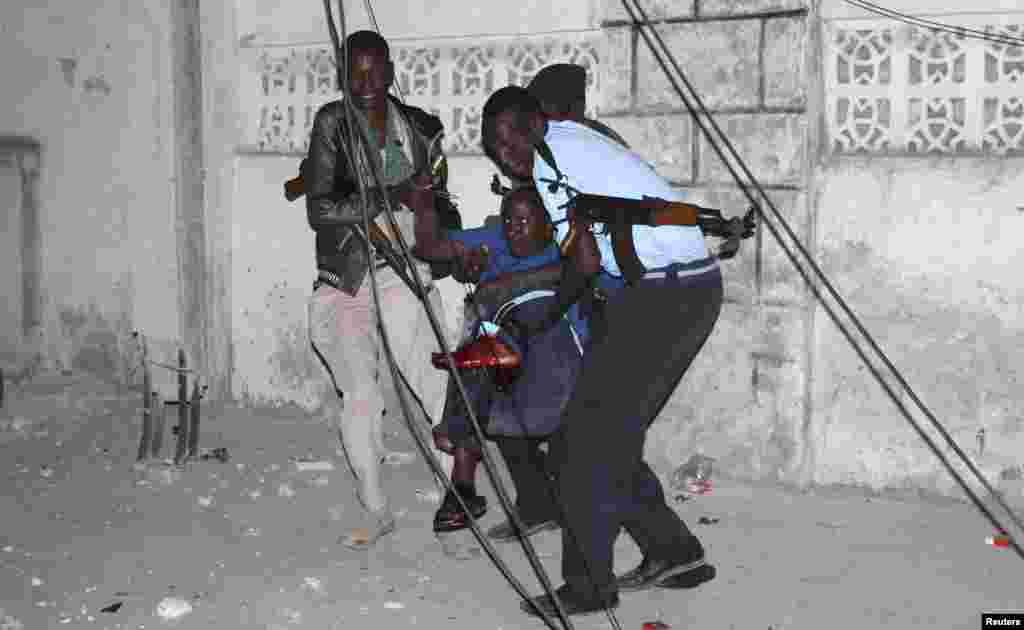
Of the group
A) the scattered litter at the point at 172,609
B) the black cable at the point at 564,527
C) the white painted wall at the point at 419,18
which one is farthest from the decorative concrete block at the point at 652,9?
the scattered litter at the point at 172,609

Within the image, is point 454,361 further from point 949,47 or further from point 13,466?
point 13,466

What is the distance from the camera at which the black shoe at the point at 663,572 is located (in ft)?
15.3

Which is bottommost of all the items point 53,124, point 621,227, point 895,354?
point 895,354

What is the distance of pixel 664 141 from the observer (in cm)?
586

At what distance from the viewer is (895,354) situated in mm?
5543

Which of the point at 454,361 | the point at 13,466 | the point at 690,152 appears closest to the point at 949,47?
the point at 690,152

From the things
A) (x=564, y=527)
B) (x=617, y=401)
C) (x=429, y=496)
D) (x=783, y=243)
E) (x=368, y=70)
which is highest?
(x=368, y=70)

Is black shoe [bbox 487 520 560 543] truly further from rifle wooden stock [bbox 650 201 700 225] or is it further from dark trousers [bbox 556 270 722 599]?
rifle wooden stock [bbox 650 201 700 225]

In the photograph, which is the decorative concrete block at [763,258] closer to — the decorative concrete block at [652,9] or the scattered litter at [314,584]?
the decorative concrete block at [652,9]

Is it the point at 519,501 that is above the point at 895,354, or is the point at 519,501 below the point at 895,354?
below

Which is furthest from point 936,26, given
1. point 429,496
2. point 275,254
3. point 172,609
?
point 172,609

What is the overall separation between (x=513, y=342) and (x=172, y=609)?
1453 mm

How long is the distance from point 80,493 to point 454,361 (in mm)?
2186

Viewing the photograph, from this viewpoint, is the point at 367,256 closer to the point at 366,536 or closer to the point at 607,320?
the point at 366,536
